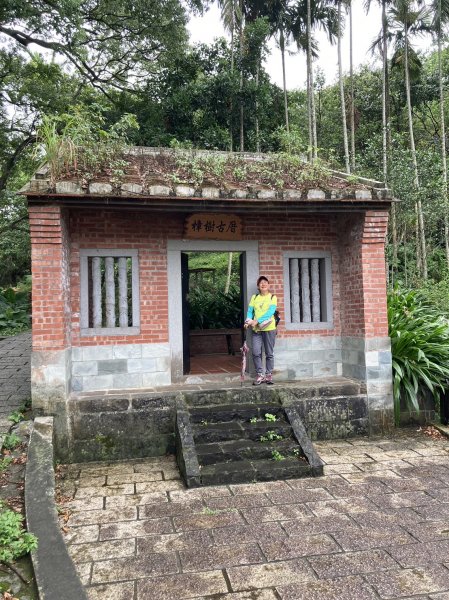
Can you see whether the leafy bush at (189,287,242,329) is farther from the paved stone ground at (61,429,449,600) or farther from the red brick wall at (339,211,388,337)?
the paved stone ground at (61,429,449,600)

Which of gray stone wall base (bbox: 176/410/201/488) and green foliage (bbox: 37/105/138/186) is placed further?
green foliage (bbox: 37/105/138/186)

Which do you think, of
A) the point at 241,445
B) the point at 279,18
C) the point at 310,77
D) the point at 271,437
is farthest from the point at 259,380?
the point at 279,18

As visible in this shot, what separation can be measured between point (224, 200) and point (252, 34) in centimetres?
1091

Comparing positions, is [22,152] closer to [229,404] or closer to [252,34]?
[252,34]

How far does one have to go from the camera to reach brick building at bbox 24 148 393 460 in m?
5.55

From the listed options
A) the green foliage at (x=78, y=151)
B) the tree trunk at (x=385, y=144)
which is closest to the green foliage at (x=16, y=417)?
the green foliage at (x=78, y=151)

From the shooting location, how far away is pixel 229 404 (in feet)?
19.8

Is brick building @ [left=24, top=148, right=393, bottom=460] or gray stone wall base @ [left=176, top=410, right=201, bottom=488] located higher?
brick building @ [left=24, top=148, right=393, bottom=460]

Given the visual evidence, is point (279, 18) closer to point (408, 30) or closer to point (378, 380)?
point (408, 30)

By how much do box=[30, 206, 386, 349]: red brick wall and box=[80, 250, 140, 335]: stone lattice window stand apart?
0.29ft

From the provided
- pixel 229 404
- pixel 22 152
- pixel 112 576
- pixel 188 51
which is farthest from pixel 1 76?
pixel 112 576

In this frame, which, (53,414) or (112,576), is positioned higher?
(53,414)

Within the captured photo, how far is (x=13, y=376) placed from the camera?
8109 mm

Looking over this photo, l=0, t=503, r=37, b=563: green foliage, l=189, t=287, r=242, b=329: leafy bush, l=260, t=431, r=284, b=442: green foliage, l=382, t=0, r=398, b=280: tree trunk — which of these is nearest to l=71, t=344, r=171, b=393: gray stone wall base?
l=260, t=431, r=284, b=442: green foliage
